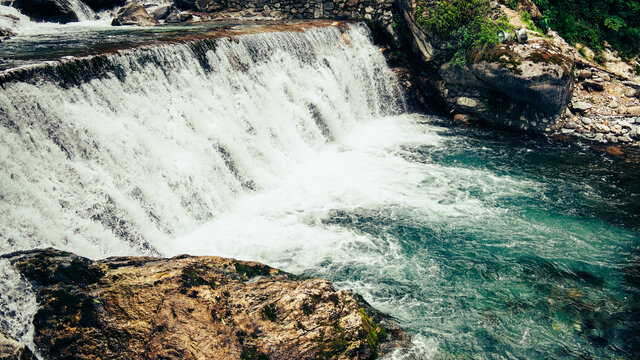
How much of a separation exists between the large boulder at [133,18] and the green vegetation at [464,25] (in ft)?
31.6

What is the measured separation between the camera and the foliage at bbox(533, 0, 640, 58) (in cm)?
1326

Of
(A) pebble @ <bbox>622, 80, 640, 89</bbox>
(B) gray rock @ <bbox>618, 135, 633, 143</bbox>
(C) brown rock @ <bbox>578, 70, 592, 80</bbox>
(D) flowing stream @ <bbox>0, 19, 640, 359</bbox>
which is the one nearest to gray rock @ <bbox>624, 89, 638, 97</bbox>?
(A) pebble @ <bbox>622, 80, 640, 89</bbox>

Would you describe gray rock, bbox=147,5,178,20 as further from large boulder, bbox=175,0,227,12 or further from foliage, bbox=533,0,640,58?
foliage, bbox=533,0,640,58

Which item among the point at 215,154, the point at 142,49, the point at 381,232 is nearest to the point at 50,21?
the point at 142,49

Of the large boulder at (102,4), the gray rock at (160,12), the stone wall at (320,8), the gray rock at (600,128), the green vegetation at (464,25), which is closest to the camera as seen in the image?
the gray rock at (600,128)

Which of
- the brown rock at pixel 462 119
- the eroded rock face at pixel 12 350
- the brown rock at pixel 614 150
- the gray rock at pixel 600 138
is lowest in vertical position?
the brown rock at pixel 614 150

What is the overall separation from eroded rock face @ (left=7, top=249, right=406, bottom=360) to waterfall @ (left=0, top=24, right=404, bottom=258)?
1727 mm

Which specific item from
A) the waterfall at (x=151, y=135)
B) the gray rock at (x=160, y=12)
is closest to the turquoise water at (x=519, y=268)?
the waterfall at (x=151, y=135)

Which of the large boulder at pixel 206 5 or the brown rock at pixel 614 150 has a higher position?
the large boulder at pixel 206 5

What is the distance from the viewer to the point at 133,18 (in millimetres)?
13578

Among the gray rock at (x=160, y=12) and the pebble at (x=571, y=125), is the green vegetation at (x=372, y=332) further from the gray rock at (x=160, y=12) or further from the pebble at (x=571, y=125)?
the gray rock at (x=160, y=12)

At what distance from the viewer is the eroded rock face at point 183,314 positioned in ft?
10.7

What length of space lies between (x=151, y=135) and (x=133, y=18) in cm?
868

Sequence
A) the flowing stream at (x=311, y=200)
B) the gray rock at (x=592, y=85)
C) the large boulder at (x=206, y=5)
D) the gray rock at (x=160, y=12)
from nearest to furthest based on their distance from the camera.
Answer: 1. the flowing stream at (x=311, y=200)
2. the gray rock at (x=592, y=85)
3. the gray rock at (x=160, y=12)
4. the large boulder at (x=206, y=5)
